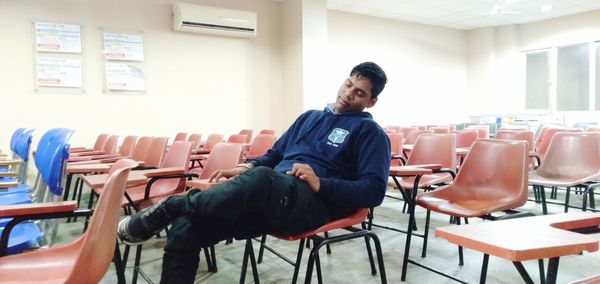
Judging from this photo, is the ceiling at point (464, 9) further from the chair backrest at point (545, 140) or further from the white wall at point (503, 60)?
the chair backrest at point (545, 140)

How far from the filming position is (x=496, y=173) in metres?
2.28

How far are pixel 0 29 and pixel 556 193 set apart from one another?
6811 millimetres

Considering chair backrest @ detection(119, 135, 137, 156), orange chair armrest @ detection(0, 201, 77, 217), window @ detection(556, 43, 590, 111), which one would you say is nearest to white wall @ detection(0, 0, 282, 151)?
chair backrest @ detection(119, 135, 137, 156)

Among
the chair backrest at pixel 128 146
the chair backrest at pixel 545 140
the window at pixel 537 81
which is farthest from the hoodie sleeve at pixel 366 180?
the window at pixel 537 81

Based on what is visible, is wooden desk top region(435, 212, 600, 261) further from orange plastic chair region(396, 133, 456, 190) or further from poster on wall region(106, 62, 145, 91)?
poster on wall region(106, 62, 145, 91)

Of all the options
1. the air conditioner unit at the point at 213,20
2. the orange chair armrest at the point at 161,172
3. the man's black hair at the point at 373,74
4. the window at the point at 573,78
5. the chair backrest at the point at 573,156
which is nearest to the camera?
the man's black hair at the point at 373,74

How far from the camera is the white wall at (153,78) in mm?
5277

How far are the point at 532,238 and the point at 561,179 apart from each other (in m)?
2.68

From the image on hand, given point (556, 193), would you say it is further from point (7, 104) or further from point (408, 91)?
point (7, 104)

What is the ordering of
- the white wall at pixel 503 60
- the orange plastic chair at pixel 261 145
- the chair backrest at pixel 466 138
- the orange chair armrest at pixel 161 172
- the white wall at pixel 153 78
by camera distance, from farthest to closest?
1. the white wall at pixel 503 60
2. the white wall at pixel 153 78
3. the chair backrest at pixel 466 138
4. the orange plastic chair at pixel 261 145
5. the orange chair armrest at pixel 161 172

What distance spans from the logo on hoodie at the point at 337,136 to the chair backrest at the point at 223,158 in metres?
0.80

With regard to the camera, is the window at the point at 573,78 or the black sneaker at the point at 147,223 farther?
the window at the point at 573,78

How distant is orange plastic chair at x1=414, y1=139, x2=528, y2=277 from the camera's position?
2078 mm

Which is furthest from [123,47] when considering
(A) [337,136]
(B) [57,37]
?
(A) [337,136]
